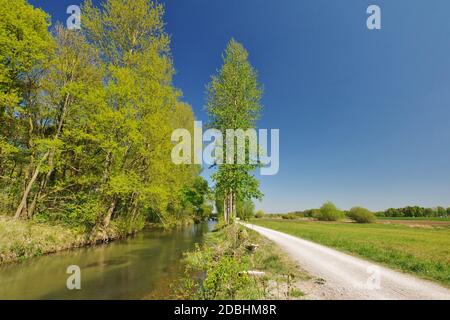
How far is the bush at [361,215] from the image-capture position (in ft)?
167

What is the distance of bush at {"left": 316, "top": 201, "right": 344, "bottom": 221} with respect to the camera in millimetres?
58625

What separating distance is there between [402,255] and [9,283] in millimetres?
17460

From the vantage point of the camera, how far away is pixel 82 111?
648 inches

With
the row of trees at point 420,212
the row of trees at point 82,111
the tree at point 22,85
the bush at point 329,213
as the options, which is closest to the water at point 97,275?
the row of trees at point 82,111

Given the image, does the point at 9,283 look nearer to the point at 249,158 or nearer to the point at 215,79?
the point at 249,158

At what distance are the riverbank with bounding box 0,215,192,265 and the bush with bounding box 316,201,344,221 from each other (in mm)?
56093

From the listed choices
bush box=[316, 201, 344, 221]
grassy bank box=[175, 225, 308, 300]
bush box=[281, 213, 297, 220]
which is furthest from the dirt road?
bush box=[281, 213, 297, 220]

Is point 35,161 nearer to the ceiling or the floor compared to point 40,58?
nearer to the floor

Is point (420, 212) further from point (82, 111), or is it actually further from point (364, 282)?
point (82, 111)

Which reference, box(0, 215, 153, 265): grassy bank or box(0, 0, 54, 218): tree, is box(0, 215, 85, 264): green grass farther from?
box(0, 0, 54, 218): tree
